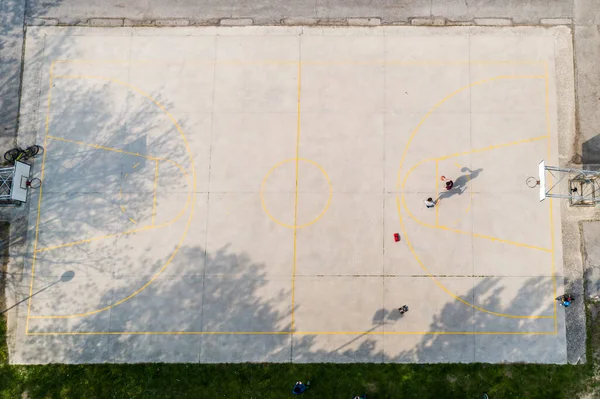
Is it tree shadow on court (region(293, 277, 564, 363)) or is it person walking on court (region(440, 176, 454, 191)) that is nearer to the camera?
tree shadow on court (region(293, 277, 564, 363))

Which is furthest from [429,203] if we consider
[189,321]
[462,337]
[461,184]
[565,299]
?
[189,321]

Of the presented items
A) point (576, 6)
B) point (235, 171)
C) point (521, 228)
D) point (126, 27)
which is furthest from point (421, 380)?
point (126, 27)

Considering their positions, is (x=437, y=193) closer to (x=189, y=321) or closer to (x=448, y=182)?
(x=448, y=182)

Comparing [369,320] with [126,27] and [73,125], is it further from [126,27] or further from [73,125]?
[126,27]

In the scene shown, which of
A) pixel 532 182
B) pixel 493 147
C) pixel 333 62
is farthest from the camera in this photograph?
pixel 333 62

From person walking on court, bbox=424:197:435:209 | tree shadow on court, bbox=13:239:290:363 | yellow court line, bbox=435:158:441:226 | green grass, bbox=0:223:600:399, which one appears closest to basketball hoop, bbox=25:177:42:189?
tree shadow on court, bbox=13:239:290:363

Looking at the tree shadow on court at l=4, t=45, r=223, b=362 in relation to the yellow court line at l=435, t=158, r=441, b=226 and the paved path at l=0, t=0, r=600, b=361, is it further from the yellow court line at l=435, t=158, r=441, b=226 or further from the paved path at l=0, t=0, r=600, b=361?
the yellow court line at l=435, t=158, r=441, b=226
